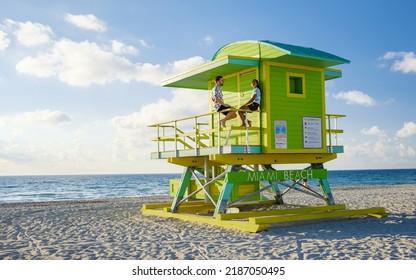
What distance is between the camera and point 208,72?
14.6 m

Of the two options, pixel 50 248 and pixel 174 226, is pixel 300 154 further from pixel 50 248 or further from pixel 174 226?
pixel 50 248

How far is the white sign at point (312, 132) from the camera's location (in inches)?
560

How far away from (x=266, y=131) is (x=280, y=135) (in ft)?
1.68

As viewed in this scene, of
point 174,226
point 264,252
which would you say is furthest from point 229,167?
point 264,252

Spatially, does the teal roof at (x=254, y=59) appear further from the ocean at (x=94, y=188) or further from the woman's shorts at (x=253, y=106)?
the ocean at (x=94, y=188)

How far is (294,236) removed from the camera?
11273mm

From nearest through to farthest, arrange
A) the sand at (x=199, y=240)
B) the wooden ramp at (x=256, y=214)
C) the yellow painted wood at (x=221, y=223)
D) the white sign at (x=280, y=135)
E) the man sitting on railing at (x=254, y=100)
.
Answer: the sand at (x=199, y=240) → the yellow painted wood at (x=221, y=223) → the wooden ramp at (x=256, y=214) → the man sitting on railing at (x=254, y=100) → the white sign at (x=280, y=135)

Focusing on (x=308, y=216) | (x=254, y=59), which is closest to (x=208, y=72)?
(x=254, y=59)

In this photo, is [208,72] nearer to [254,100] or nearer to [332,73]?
[254,100]

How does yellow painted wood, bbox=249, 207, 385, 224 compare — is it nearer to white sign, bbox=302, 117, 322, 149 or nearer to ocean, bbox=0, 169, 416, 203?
white sign, bbox=302, 117, 322, 149

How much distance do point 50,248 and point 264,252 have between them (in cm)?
458

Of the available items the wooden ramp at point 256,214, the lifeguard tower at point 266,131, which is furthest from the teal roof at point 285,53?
the wooden ramp at point 256,214

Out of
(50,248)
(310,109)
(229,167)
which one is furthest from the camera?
(310,109)
